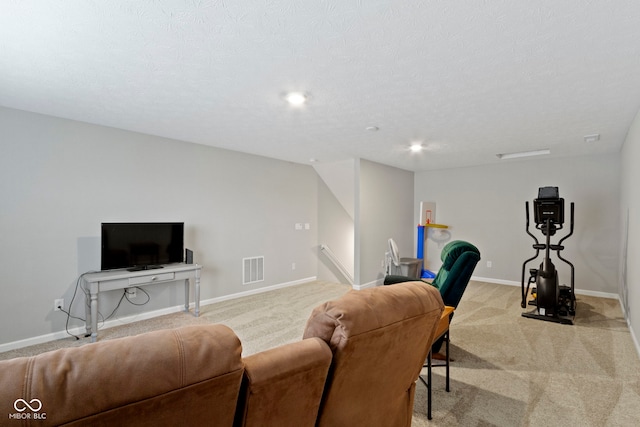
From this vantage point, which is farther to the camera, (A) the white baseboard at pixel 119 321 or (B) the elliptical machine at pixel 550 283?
(B) the elliptical machine at pixel 550 283

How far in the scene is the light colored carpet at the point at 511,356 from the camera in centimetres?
212

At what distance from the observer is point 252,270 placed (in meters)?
5.10

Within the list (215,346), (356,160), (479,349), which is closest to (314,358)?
(215,346)

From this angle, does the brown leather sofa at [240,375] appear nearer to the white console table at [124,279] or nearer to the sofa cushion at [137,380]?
the sofa cushion at [137,380]

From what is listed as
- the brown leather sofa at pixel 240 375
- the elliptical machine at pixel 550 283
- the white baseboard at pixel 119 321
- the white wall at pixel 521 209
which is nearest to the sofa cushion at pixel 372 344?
the brown leather sofa at pixel 240 375

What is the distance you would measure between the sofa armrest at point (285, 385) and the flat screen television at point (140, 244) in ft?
10.7

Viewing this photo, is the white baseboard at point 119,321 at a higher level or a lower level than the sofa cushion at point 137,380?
lower

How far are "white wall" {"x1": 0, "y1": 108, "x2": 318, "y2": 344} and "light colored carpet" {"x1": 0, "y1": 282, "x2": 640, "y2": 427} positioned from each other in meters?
0.44

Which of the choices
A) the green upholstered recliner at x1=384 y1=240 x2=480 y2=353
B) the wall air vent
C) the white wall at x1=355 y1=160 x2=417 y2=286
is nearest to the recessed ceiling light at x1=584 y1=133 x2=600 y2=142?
the green upholstered recliner at x1=384 y1=240 x2=480 y2=353

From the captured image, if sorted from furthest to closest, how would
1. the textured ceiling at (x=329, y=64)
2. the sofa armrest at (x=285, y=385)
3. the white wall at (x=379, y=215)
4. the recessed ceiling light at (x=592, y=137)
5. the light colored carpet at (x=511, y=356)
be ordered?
the white wall at (x=379, y=215), the recessed ceiling light at (x=592, y=137), the light colored carpet at (x=511, y=356), the textured ceiling at (x=329, y=64), the sofa armrest at (x=285, y=385)

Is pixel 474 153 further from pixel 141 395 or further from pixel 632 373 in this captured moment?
pixel 141 395

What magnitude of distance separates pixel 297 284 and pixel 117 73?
4.27m

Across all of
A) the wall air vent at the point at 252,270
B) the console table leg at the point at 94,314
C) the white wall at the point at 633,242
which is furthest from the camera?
the wall air vent at the point at 252,270

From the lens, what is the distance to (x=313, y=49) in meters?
1.94
